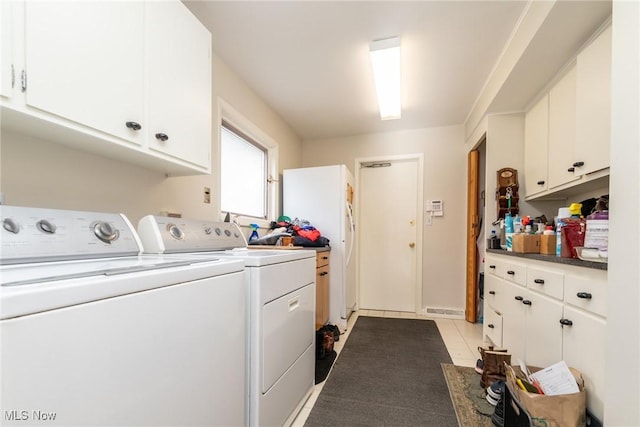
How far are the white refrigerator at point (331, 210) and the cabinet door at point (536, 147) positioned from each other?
66.5 inches

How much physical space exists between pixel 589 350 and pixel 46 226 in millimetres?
2165

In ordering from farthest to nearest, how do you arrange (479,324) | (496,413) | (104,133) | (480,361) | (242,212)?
(479,324), (242,212), (480,361), (496,413), (104,133)

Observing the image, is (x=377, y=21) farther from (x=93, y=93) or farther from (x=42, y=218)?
(x=42, y=218)

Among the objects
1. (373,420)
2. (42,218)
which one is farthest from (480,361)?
(42,218)

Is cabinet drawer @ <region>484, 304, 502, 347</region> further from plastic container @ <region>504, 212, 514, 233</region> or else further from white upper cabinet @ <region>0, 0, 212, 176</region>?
white upper cabinet @ <region>0, 0, 212, 176</region>

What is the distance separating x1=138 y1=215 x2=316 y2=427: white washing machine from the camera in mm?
1091

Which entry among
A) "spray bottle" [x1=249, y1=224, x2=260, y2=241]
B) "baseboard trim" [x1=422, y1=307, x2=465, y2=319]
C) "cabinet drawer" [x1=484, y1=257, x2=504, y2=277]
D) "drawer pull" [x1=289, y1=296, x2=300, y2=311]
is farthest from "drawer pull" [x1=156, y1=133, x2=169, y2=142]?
"baseboard trim" [x1=422, y1=307, x2=465, y2=319]

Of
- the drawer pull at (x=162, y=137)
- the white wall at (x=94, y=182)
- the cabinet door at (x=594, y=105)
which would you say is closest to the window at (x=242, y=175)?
the white wall at (x=94, y=182)

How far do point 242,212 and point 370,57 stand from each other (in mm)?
1773

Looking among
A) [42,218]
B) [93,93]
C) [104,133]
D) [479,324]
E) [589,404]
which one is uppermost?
[93,93]

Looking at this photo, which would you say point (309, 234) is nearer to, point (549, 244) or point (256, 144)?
point (256, 144)

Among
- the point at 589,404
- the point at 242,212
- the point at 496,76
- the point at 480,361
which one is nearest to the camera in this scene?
the point at 589,404

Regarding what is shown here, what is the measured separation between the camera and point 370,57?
6.68ft

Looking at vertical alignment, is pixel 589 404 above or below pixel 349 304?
above
